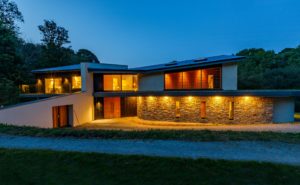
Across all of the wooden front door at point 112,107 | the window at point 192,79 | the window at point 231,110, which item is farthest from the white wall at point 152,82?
the window at point 231,110

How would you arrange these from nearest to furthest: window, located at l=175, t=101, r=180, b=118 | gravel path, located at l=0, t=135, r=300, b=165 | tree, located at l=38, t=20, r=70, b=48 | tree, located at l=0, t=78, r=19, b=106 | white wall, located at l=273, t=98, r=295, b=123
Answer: gravel path, located at l=0, t=135, r=300, b=165 < tree, located at l=0, t=78, r=19, b=106 < white wall, located at l=273, t=98, r=295, b=123 < window, located at l=175, t=101, r=180, b=118 < tree, located at l=38, t=20, r=70, b=48

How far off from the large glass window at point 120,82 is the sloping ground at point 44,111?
2.07 meters

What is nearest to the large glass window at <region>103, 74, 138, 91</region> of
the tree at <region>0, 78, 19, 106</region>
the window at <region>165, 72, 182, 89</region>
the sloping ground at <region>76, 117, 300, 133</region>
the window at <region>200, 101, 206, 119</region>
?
the window at <region>165, 72, 182, 89</region>

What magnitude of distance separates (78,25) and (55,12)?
31.9 feet

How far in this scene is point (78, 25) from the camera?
143ft

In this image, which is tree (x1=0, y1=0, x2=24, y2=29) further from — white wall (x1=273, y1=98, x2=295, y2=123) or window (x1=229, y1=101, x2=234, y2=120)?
white wall (x1=273, y1=98, x2=295, y2=123)

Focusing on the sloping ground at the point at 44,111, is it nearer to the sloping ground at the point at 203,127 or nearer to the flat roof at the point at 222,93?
the flat roof at the point at 222,93

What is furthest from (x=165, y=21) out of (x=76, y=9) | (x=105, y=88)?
(x=105, y=88)

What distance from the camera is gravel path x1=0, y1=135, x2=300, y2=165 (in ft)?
16.2

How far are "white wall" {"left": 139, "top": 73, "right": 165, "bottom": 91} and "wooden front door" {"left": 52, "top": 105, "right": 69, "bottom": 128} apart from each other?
730 centimetres

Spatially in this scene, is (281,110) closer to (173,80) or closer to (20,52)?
(173,80)

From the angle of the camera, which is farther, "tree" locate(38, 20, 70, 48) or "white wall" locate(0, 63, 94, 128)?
"tree" locate(38, 20, 70, 48)

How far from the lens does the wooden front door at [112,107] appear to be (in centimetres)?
1816

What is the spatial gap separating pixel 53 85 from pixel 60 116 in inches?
217
